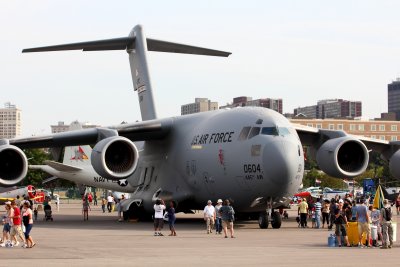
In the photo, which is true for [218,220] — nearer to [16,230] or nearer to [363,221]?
[363,221]

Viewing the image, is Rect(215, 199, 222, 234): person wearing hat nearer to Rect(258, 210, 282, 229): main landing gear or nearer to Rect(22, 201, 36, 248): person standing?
Rect(258, 210, 282, 229): main landing gear

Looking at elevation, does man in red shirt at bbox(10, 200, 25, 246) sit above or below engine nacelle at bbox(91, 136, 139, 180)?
below

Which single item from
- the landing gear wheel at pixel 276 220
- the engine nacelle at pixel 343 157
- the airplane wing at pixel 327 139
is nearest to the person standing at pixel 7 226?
the landing gear wheel at pixel 276 220

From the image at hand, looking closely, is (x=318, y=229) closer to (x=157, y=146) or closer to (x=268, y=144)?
(x=268, y=144)

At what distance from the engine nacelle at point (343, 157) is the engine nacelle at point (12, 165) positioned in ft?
36.3

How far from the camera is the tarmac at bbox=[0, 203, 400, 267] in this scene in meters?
18.1

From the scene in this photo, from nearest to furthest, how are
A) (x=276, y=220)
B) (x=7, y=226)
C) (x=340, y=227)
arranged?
(x=7, y=226) → (x=340, y=227) → (x=276, y=220)

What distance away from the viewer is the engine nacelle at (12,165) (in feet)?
102

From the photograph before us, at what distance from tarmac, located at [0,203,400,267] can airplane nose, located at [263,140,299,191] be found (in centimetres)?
170

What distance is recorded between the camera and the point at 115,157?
105 feet

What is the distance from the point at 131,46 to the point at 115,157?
9.12 metres

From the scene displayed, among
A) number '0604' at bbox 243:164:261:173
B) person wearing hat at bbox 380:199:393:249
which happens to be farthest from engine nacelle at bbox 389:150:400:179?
person wearing hat at bbox 380:199:393:249

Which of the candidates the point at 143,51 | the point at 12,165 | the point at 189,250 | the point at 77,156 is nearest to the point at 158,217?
the point at 189,250

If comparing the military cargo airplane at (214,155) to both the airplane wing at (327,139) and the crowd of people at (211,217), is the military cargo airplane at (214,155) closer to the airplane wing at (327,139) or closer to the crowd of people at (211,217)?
the airplane wing at (327,139)
